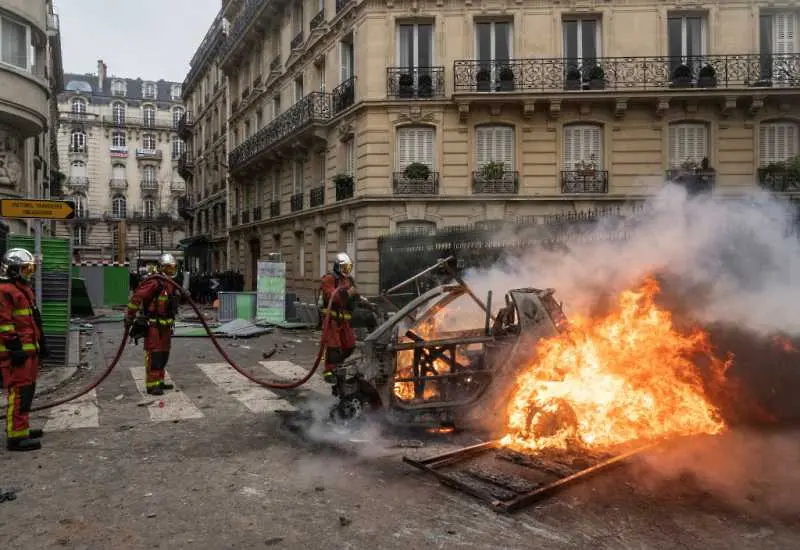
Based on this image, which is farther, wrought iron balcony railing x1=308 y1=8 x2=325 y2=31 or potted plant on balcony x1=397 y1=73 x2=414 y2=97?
wrought iron balcony railing x1=308 y1=8 x2=325 y2=31

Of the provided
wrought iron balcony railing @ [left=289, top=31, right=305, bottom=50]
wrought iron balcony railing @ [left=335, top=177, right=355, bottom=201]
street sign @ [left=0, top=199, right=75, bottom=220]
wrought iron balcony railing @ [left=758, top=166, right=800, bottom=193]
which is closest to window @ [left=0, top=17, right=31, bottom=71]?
street sign @ [left=0, top=199, right=75, bottom=220]

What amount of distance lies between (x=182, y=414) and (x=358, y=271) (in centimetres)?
1110

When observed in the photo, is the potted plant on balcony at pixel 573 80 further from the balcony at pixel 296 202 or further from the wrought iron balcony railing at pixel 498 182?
the balcony at pixel 296 202

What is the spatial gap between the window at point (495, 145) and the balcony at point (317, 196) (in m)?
5.99

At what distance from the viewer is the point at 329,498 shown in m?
4.48

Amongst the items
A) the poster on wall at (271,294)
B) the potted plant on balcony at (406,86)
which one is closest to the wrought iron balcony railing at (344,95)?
the potted plant on balcony at (406,86)

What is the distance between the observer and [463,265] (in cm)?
1327

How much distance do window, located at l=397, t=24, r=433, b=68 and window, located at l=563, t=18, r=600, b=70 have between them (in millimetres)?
3975

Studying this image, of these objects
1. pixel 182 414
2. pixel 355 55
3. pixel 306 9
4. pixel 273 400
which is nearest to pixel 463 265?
pixel 273 400

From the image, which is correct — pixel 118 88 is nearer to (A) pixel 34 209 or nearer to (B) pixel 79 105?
(B) pixel 79 105

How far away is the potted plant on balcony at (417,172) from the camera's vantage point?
1734cm

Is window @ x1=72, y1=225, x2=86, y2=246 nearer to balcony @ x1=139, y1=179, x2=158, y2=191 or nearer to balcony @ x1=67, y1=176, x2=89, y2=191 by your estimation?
balcony @ x1=67, y1=176, x2=89, y2=191

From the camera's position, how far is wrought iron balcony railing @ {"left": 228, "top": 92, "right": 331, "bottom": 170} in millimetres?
20094

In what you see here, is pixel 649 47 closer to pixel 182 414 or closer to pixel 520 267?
pixel 520 267
